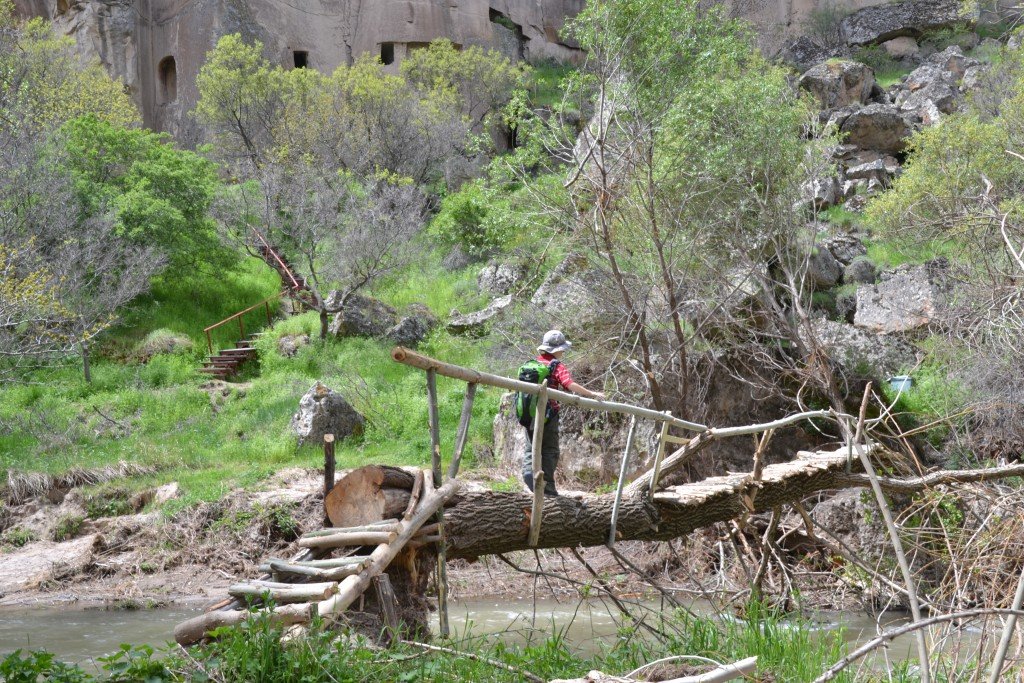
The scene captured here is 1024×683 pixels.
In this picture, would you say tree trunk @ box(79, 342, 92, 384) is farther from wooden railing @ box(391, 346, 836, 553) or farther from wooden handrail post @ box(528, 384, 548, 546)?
wooden handrail post @ box(528, 384, 548, 546)

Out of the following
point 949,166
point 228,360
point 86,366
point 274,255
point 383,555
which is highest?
point 949,166

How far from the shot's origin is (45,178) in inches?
879

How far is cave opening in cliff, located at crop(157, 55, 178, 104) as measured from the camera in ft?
130

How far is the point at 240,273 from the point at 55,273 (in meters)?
7.24

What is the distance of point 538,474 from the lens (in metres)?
5.73

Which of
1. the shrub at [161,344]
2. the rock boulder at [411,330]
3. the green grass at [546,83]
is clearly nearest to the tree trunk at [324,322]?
the rock boulder at [411,330]

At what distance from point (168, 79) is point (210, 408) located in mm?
26016

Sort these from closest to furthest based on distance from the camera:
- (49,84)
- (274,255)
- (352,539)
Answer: (352,539), (274,255), (49,84)

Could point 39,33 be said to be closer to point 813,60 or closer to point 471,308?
point 471,308

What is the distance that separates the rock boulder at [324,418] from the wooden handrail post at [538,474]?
430 inches

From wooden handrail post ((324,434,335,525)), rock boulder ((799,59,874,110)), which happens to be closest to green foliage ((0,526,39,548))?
wooden handrail post ((324,434,335,525))

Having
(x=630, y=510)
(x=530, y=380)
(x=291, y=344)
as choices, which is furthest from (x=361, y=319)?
(x=630, y=510)

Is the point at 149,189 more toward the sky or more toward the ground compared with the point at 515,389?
more toward the sky

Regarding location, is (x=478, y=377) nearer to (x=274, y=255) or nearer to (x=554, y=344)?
(x=554, y=344)
